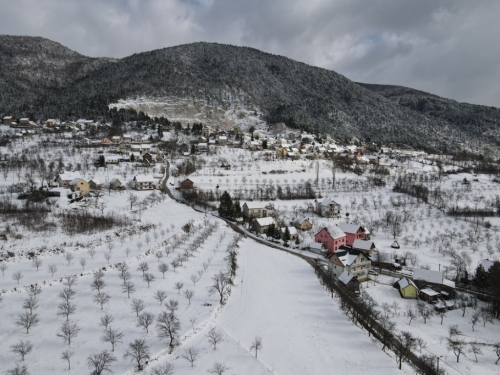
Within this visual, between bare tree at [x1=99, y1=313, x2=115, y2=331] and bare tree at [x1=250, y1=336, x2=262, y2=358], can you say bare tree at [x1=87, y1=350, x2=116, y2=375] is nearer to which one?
bare tree at [x1=99, y1=313, x2=115, y2=331]

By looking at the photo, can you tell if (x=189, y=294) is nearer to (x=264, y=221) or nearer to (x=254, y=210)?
(x=264, y=221)

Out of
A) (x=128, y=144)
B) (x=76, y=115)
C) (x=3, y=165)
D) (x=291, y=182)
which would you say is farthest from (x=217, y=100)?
(x=3, y=165)

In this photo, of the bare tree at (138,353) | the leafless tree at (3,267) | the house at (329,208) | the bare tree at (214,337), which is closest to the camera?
the bare tree at (138,353)

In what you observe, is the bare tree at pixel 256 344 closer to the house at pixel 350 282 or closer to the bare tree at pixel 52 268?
the house at pixel 350 282

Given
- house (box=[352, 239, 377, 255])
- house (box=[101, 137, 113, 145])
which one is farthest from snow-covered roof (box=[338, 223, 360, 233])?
house (box=[101, 137, 113, 145])

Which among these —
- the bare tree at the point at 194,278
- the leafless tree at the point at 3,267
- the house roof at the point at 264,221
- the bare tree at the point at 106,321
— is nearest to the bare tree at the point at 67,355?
the bare tree at the point at 106,321

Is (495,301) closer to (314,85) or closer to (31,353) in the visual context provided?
(31,353)

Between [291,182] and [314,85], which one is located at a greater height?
[314,85]
